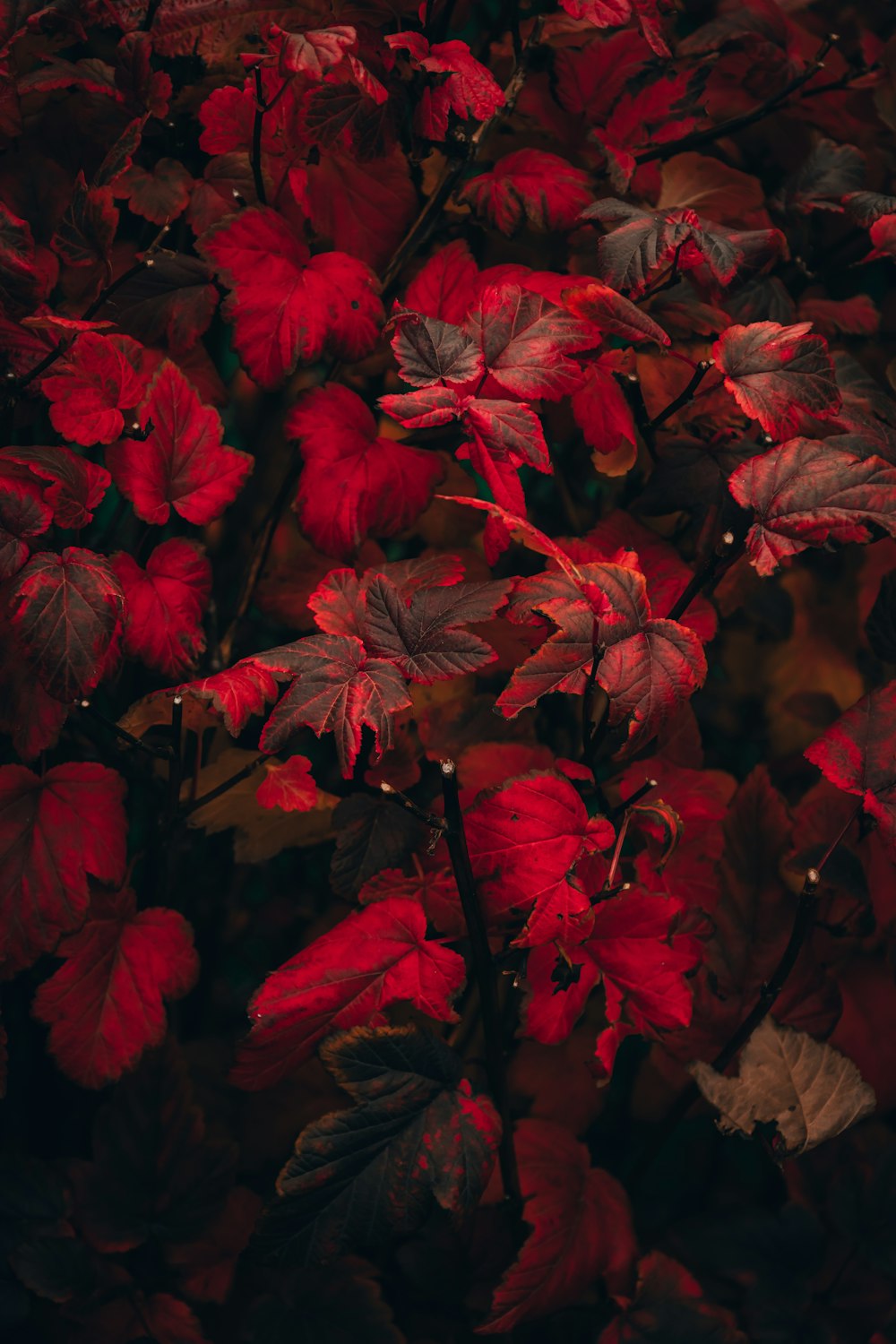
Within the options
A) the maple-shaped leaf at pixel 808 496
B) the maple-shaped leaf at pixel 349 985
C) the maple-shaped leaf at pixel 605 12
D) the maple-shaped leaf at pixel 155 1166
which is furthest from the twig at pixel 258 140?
the maple-shaped leaf at pixel 155 1166

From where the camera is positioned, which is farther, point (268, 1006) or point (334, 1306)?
point (334, 1306)

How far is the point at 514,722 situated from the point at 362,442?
1.00 feet

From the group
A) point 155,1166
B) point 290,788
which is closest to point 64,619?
point 290,788

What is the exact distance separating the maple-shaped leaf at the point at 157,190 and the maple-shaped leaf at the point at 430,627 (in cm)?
39

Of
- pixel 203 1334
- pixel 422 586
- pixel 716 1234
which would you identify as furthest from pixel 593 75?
pixel 203 1334

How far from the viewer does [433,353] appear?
795 mm

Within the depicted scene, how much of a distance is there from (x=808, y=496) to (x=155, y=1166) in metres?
0.87

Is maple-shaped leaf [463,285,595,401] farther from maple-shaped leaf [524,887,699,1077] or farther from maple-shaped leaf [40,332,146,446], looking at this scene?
maple-shaped leaf [524,887,699,1077]

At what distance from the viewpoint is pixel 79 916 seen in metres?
0.88

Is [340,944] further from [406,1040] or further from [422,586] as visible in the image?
[422,586]

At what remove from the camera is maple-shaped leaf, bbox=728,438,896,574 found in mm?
755

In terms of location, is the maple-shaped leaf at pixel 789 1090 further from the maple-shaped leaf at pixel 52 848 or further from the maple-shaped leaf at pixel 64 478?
the maple-shaped leaf at pixel 64 478

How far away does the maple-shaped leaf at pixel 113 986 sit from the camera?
0.93 m

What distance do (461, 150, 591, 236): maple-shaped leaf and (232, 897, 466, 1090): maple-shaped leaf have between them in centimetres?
62
